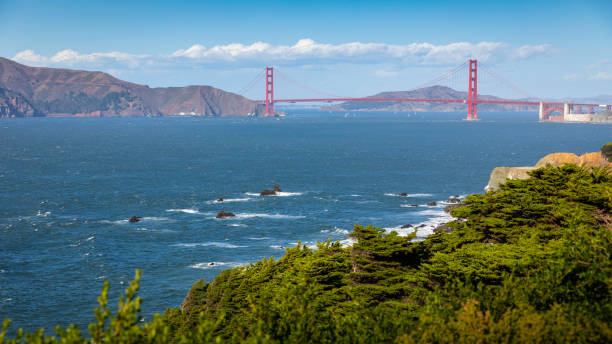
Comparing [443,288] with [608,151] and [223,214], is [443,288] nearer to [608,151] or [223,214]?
[223,214]

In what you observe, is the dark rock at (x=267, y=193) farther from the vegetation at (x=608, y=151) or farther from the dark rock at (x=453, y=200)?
the vegetation at (x=608, y=151)

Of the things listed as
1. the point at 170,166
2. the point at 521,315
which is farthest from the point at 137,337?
the point at 170,166

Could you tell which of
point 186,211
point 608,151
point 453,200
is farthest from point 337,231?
point 608,151

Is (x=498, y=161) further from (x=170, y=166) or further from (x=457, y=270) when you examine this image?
(x=457, y=270)

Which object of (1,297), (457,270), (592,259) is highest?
(592,259)

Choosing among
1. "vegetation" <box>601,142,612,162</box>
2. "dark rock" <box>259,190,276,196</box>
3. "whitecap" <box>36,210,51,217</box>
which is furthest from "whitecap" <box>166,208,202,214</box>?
"vegetation" <box>601,142,612,162</box>

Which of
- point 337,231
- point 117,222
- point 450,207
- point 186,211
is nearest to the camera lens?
point 337,231

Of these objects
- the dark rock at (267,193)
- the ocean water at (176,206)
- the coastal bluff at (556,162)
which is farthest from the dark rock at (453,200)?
the dark rock at (267,193)
